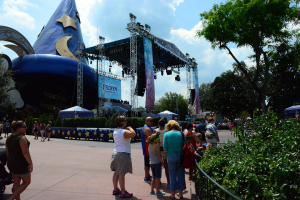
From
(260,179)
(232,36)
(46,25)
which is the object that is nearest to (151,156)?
(260,179)

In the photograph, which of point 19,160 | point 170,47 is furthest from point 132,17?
point 19,160

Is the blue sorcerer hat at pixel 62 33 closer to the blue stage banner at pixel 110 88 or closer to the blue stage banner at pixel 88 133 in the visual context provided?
the blue stage banner at pixel 110 88

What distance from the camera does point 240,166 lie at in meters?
2.69

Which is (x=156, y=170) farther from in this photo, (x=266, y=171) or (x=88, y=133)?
(x=88, y=133)

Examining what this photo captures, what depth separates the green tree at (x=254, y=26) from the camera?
550 inches

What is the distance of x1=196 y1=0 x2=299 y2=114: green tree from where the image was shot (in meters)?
14.0

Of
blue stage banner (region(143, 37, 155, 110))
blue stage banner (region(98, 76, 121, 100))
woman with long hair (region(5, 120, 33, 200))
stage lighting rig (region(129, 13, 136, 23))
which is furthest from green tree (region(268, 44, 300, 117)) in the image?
woman with long hair (region(5, 120, 33, 200))

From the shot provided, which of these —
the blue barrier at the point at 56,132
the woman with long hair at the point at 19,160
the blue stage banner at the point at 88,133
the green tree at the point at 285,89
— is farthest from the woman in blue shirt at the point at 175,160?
the green tree at the point at 285,89

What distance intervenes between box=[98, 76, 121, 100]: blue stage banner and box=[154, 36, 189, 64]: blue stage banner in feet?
34.6

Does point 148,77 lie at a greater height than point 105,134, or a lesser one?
greater

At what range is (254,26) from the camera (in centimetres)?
1501

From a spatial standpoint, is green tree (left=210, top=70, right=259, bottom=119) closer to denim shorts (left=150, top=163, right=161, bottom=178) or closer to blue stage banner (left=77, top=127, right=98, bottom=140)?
blue stage banner (left=77, top=127, right=98, bottom=140)

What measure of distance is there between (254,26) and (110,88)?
25925mm

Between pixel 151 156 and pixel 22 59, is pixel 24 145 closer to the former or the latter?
pixel 151 156
